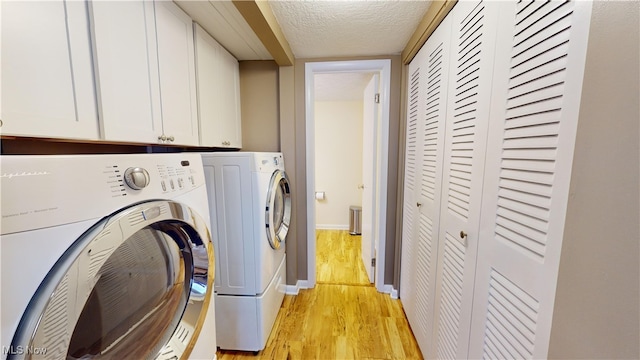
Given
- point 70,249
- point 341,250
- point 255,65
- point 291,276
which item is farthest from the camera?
point 341,250

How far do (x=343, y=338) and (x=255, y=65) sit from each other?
7.32ft

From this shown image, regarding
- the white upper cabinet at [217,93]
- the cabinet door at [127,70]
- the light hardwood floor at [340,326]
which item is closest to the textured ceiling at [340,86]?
the white upper cabinet at [217,93]

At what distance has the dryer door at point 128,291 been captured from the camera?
1.39ft

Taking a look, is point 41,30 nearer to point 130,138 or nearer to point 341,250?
point 130,138

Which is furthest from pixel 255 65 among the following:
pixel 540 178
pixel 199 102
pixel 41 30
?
pixel 540 178

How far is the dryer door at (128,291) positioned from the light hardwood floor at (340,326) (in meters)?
0.90

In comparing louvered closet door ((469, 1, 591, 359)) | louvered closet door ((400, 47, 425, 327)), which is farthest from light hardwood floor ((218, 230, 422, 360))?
louvered closet door ((469, 1, 591, 359))

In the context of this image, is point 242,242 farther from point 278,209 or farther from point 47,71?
point 47,71

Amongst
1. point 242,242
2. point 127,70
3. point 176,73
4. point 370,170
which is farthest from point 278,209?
point 127,70

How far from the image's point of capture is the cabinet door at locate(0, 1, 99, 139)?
59 cm

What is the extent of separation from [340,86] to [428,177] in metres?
1.78

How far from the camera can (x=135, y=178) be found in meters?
0.59

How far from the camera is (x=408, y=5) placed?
4.07ft

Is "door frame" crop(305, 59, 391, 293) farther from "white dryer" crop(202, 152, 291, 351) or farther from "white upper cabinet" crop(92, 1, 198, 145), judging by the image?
"white upper cabinet" crop(92, 1, 198, 145)
